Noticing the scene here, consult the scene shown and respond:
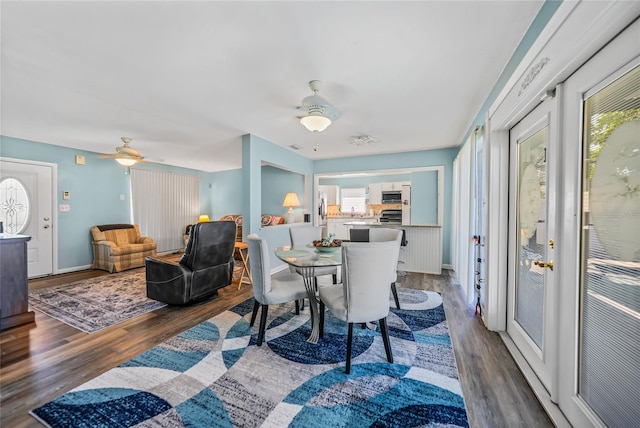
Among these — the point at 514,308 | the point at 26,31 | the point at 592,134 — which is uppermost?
the point at 26,31

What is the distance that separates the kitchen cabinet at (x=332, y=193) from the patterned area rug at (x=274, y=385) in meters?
5.94

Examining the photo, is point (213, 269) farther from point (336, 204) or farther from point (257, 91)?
point (336, 204)

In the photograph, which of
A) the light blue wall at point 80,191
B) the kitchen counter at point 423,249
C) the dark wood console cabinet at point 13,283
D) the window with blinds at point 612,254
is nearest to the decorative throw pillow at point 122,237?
the light blue wall at point 80,191

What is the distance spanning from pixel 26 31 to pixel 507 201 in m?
4.08

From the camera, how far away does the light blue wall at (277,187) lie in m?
6.83

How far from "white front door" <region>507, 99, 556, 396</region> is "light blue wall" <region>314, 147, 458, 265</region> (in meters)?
2.85

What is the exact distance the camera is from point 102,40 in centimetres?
185

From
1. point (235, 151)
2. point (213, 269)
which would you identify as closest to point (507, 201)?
point (213, 269)

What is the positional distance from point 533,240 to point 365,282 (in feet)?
4.36

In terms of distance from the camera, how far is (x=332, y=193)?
26.9 ft

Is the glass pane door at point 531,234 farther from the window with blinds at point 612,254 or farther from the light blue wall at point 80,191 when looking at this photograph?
the light blue wall at point 80,191

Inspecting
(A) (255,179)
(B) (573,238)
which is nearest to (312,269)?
(B) (573,238)

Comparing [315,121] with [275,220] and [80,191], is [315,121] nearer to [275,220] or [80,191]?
[275,220]

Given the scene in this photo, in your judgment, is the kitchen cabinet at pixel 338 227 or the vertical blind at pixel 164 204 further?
the kitchen cabinet at pixel 338 227
